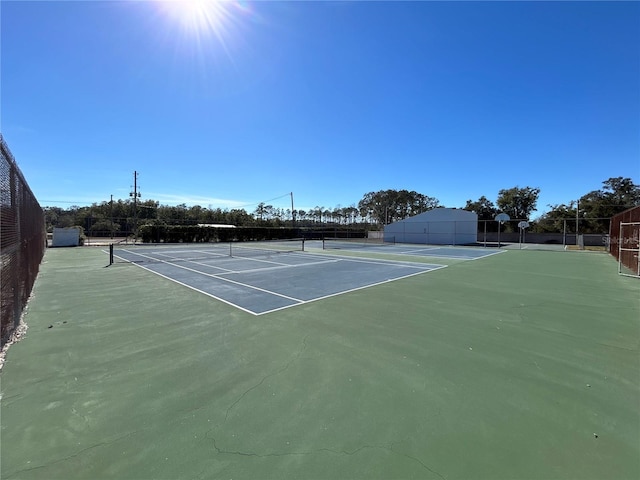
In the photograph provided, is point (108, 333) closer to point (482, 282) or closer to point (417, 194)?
point (482, 282)

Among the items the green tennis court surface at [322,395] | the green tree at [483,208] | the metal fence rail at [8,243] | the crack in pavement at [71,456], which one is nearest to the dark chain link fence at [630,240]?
the green tennis court surface at [322,395]

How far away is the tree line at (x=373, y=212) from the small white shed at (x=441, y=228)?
8604 millimetres

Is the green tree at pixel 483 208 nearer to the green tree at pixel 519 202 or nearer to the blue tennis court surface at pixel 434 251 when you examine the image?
the green tree at pixel 519 202

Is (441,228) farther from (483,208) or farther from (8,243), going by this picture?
(8,243)

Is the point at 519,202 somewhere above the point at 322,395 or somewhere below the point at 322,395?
above

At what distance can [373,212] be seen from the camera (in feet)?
240

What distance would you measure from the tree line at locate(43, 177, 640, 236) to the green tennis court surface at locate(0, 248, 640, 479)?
28432 mm

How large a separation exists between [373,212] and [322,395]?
7194 centimetres

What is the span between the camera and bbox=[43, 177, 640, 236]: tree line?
132 feet

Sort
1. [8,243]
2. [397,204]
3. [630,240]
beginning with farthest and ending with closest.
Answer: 1. [397,204]
2. [630,240]
3. [8,243]

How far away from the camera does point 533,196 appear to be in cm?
4834

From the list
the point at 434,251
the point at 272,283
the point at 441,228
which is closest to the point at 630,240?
the point at 434,251

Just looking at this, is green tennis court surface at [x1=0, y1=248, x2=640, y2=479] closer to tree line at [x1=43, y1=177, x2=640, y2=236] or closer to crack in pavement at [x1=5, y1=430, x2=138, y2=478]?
crack in pavement at [x1=5, y1=430, x2=138, y2=478]

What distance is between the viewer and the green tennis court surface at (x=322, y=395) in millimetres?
2045
